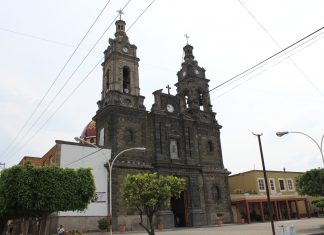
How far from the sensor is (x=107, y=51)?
4197 cm

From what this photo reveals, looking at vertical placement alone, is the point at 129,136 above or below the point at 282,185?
above

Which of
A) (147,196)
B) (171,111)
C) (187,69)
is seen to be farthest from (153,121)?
(147,196)

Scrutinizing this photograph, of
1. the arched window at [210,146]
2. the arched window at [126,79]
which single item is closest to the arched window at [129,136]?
the arched window at [126,79]

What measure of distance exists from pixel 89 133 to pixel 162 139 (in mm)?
13961

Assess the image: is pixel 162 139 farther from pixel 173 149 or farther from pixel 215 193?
pixel 215 193

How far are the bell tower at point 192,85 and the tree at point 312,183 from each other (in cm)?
1755

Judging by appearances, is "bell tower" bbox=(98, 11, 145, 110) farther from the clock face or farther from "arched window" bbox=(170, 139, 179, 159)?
"arched window" bbox=(170, 139, 179, 159)

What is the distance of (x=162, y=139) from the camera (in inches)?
1581

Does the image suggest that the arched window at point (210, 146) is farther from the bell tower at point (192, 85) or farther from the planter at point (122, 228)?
the planter at point (122, 228)

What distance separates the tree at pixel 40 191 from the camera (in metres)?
20.9

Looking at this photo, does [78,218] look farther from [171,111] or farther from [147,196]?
[171,111]

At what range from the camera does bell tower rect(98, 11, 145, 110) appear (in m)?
38.5

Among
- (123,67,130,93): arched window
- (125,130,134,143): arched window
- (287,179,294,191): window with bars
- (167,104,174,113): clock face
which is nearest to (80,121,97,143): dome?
(123,67,130,93): arched window

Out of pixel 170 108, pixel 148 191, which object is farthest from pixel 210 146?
pixel 148 191
